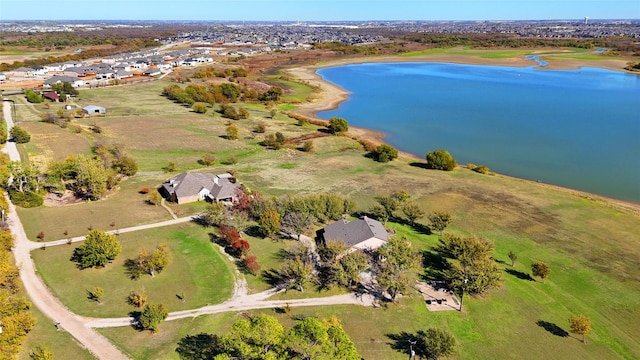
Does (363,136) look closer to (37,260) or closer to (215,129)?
(215,129)

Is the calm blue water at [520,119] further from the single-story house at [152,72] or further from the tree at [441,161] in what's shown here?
the single-story house at [152,72]

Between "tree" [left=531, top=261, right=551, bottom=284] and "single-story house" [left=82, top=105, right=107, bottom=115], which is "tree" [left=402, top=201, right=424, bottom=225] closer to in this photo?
"tree" [left=531, top=261, right=551, bottom=284]

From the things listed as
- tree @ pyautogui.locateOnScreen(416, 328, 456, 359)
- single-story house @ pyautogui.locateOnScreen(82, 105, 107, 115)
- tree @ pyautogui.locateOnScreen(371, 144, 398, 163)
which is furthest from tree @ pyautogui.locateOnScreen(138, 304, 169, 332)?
single-story house @ pyautogui.locateOnScreen(82, 105, 107, 115)

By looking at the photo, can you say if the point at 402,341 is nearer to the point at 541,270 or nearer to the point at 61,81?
the point at 541,270

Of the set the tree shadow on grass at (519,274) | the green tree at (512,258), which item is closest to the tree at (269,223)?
the tree shadow on grass at (519,274)

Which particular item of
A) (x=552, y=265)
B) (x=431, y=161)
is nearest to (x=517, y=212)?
(x=552, y=265)
